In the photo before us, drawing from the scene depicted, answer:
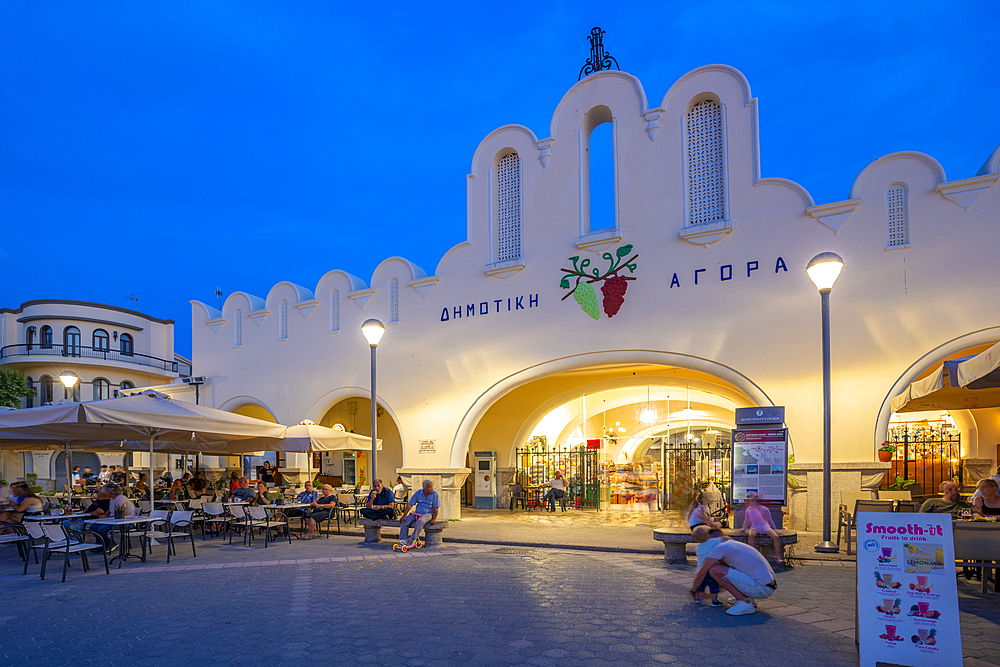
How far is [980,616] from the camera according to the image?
6184mm

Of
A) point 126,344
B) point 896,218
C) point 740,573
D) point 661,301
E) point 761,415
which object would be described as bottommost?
point 740,573

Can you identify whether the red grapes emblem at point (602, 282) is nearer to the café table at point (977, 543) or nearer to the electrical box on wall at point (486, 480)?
the electrical box on wall at point (486, 480)

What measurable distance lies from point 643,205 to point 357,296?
796 cm

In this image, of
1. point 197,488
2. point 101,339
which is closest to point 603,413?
point 197,488

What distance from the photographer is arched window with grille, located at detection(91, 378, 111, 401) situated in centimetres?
3619

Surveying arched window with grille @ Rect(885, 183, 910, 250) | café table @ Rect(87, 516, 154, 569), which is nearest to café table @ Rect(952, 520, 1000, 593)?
arched window with grille @ Rect(885, 183, 910, 250)

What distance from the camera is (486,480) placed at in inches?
758

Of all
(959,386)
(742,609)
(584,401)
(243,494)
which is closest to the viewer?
(742,609)

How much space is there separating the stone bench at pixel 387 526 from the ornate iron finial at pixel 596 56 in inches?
422

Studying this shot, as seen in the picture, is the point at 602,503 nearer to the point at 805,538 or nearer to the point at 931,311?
the point at 805,538

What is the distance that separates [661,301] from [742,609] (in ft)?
27.4

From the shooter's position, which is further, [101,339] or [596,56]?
[101,339]

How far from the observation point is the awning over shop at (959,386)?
20.7 feet

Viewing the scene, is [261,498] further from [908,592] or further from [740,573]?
[908,592]
